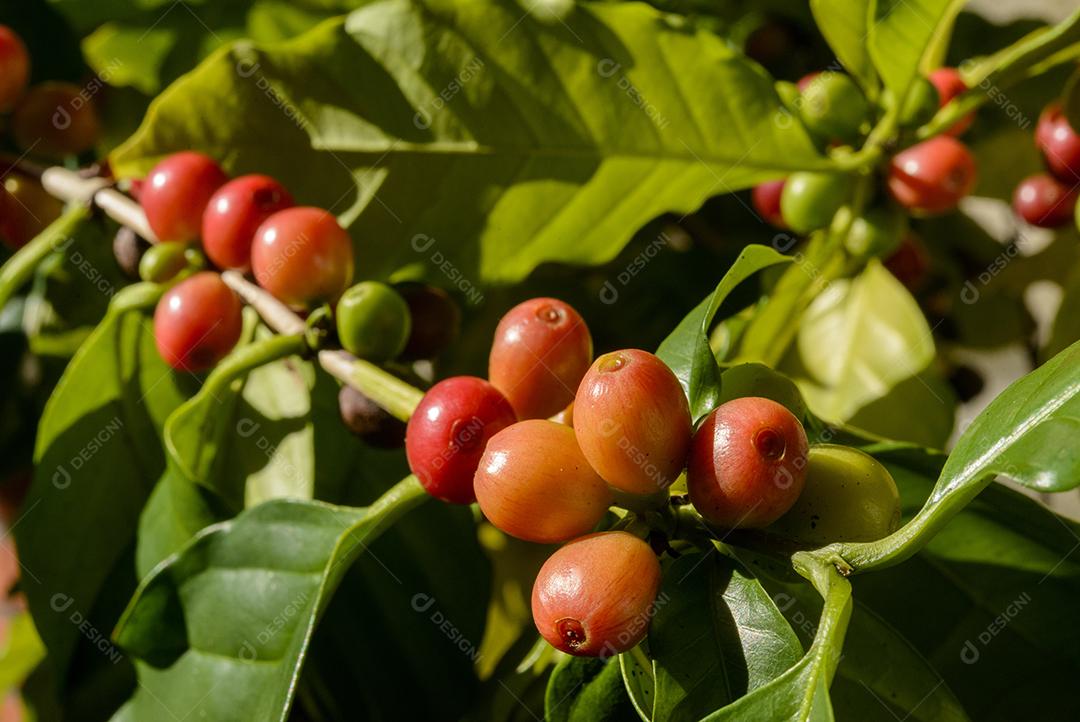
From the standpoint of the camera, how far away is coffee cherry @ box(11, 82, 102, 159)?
108 centimetres

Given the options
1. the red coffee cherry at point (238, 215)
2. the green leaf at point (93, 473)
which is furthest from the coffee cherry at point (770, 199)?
the green leaf at point (93, 473)

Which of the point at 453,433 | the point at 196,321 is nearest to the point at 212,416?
the point at 196,321

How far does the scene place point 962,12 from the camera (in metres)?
1.25

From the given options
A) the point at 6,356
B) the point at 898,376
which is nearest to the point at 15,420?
the point at 6,356

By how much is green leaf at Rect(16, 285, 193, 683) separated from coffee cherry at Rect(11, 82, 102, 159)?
0.32 metres

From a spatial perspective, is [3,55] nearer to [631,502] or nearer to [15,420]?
[15,420]

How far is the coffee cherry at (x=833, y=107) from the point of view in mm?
866

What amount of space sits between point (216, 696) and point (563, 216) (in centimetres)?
47

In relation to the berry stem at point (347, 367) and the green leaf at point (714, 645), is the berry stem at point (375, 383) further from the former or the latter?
the green leaf at point (714, 645)

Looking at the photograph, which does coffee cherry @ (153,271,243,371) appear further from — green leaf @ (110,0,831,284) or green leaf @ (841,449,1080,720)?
green leaf @ (841,449,1080,720)

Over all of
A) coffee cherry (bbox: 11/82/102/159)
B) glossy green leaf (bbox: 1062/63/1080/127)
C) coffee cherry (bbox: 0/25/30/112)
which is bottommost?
glossy green leaf (bbox: 1062/63/1080/127)

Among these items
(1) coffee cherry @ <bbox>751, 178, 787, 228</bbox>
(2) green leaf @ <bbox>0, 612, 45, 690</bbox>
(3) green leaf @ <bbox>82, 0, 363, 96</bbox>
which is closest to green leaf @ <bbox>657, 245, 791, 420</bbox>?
(1) coffee cherry @ <bbox>751, 178, 787, 228</bbox>

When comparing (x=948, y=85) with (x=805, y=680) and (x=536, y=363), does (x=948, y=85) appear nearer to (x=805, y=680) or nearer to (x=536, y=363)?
(x=536, y=363)

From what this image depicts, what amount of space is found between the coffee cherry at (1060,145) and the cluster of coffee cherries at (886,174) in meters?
0.10
